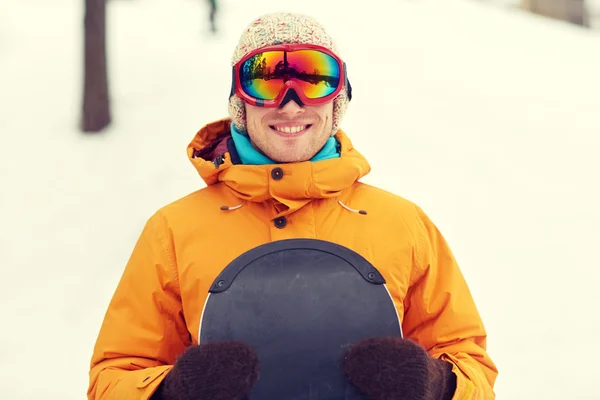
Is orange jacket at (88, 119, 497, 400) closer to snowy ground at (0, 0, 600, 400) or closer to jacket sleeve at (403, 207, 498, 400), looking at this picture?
jacket sleeve at (403, 207, 498, 400)

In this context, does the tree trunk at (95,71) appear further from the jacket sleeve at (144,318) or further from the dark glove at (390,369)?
the dark glove at (390,369)

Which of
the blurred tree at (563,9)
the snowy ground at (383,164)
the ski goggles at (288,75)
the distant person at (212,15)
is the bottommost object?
the snowy ground at (383,164)

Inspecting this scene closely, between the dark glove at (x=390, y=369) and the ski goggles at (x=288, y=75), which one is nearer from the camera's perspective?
the dark glove at (x=390, y=369)

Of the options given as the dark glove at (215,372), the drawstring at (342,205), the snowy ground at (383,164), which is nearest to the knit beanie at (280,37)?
the drawstring at (342,205)

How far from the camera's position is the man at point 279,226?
1.84 m

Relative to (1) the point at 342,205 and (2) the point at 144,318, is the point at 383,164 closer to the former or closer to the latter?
(1) the point at 342,205

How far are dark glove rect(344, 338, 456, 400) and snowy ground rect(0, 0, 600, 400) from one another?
2.54m

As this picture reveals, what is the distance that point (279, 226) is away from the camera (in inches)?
74.2

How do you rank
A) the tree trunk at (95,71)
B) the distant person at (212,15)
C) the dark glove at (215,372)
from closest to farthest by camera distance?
the dark glove at (215,372) → the tree trunk at (95,71) → the distant person at (212,15)

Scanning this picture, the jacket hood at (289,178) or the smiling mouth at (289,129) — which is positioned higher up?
the smiling mouth at (289,129)

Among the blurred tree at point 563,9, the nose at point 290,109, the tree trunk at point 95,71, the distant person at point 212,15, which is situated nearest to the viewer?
the nose at point 290,109

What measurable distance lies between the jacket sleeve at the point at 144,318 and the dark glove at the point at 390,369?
25.5 inches

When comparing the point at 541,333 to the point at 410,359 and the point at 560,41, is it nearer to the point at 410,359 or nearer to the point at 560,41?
the point at 410,359

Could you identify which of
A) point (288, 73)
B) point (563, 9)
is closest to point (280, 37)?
point (288, 73)
